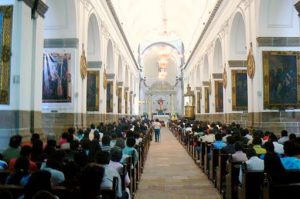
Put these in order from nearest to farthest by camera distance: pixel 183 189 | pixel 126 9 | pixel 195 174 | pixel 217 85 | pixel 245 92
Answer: pixel 183 189 → pixel 195 174 → pixel 245 92 → pixel 217 85 → pixel 126 9

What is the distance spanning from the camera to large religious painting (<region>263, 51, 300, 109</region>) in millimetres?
13039

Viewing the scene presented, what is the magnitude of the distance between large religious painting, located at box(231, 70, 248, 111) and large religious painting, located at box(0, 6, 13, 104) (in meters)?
12.1

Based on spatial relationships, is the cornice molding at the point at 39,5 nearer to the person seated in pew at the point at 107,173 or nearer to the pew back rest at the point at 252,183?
the person seated in pew at the point at 107,173

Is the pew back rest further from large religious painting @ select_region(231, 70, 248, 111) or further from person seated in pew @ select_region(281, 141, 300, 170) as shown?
large religious painting @ select_region(231, 70, 248, 111)

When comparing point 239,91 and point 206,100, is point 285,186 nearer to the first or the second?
point 239,91

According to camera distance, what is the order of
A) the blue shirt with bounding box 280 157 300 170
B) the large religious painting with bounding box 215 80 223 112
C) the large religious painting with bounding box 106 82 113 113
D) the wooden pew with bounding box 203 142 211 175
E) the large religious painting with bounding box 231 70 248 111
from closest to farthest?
1. the blue shirt with bounding box 280 157 300 170
2. the wooden pew with bounding box 203 142 211 175
3. the large religious painting with bounding box 231 70 248 111
4. the large religious painting with bounding box 106 82 113 113
5. the large religious painting with bounding box 215 80 223 112

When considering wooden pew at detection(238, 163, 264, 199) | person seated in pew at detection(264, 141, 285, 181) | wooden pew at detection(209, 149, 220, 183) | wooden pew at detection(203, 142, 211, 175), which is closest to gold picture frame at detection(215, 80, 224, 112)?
wooden pew at detection(203, 142, 211, 175)

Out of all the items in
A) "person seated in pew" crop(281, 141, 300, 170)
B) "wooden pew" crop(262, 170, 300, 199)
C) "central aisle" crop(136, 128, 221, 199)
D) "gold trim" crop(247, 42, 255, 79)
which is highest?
"gold trim" crop(247, 42, 255, 79)

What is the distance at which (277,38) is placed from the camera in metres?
13.4

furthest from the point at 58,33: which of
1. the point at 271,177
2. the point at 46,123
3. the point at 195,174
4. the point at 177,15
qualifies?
the point at 177,15

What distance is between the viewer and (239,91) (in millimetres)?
17984

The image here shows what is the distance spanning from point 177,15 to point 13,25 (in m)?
34.5

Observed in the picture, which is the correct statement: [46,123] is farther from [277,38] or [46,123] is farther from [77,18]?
[277,38]

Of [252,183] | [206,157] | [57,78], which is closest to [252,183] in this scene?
[252,183]
